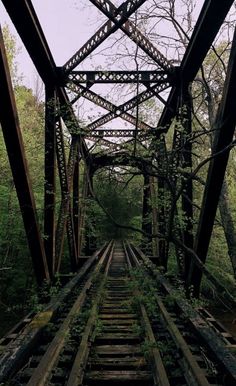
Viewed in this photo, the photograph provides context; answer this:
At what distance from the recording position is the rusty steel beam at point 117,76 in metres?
→ 8.04

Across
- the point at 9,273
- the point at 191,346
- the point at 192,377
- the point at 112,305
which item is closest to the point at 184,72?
the point at 112,305

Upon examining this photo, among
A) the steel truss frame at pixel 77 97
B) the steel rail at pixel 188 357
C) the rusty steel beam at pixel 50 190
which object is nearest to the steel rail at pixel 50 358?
the steel rail at pixel 188 357

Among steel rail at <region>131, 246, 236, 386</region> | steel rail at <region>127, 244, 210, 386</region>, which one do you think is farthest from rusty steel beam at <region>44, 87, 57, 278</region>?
steel rail at <region>127, 244, 210, 386</region>

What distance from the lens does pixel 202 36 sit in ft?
19.5

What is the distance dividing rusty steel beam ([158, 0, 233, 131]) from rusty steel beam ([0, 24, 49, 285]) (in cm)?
311

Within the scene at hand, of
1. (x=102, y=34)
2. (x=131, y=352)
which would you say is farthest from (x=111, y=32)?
(x=131, y=352)

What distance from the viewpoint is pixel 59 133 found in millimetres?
7617

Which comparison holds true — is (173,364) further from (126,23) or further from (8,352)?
(126,23)

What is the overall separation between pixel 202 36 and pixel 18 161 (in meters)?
3.78

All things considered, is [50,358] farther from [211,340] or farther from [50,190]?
[50,190]

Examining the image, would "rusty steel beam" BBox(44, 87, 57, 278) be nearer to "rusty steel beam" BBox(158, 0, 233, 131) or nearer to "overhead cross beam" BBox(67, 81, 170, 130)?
"overhead cross beam" BBox(67, 81, 170, 130)

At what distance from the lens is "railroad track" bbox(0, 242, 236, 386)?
277 cm

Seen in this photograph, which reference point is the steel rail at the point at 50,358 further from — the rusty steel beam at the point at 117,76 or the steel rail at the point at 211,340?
the rusty steel beam at the point at 117,76

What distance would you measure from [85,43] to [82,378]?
642 cm
